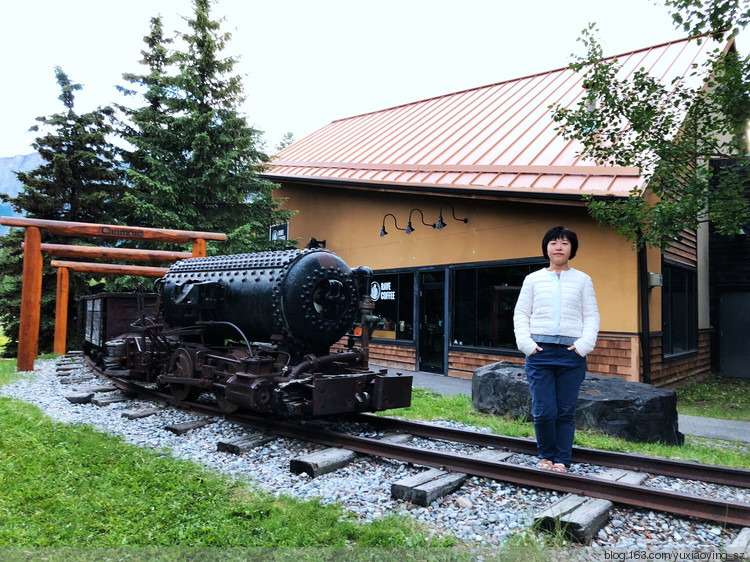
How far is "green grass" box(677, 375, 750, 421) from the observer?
30.3 feet

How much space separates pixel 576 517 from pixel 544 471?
79 centimetres

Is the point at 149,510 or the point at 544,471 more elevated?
the point at 544,471

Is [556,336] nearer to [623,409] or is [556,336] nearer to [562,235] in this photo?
[562,235]

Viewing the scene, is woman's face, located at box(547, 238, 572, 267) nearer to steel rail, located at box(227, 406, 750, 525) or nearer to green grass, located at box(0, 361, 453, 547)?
steel rail, located at box(227, 406, 750, 525)

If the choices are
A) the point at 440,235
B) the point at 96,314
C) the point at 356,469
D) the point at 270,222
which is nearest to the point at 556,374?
the point at 356,469

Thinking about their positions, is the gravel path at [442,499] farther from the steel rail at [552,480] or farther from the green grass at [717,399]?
the green grass at [717,399]

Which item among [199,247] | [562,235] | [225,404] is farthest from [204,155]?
[562,235]

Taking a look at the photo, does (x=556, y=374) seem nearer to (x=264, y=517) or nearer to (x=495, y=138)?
(x=264, y=517)

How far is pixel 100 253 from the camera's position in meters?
12.8

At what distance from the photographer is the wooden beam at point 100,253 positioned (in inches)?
474

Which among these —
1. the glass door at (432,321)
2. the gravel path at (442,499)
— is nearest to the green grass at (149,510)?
the gravel path at (442,499)

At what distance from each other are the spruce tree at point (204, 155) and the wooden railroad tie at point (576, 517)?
499 inches

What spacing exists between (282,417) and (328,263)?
2.16 meters

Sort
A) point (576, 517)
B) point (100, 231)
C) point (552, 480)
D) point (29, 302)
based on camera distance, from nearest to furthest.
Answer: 1. point (576, 517)
2. point (552, 480)
3. point (100, 231)
4. point (29, 302)
